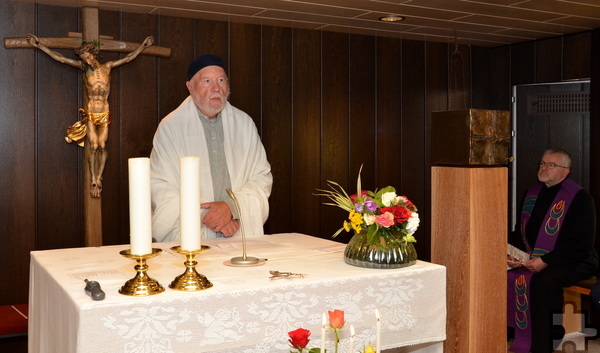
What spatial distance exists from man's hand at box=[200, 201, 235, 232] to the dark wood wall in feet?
7.60

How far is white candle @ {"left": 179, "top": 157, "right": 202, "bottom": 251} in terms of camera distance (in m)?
2.05

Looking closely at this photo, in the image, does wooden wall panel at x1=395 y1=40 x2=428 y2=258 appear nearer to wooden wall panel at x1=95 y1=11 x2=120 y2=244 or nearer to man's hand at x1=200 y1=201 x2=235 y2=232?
wooden wall panel at x1=95 y1=11 x2=120 y2=244

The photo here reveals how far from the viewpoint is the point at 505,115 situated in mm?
2705

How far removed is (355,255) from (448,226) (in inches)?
17.0

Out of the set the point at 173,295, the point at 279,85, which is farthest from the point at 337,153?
the point at 173,295

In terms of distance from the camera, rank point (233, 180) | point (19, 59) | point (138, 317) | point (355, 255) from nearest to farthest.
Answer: point (138, 317), point (355, 255), point (233, 180), point (19, 59)

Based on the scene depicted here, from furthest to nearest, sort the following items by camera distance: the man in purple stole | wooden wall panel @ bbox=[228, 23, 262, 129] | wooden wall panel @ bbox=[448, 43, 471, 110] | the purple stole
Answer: wooden wall panel @ bbox=[448, 43, 471, 110] → wooden wall panel @ bbox=[228, 23, 262, 129] → the purple stole → the man in purple stole

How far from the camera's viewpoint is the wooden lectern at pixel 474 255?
260cm

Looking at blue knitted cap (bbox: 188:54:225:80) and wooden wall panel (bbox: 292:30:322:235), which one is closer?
blue knitted cap (bbox: 188:54:225:80)

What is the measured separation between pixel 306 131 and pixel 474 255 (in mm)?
3801

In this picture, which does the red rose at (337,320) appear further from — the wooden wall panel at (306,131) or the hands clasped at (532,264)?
the wooden wall panel at (306,131)

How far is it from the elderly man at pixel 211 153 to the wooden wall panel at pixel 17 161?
1.87m

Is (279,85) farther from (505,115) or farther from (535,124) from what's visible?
(505,115)

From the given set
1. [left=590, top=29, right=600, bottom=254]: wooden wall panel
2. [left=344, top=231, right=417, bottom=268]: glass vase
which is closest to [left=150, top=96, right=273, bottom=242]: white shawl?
[left=344, top=231, right=417, bottom=268]: glass vase
